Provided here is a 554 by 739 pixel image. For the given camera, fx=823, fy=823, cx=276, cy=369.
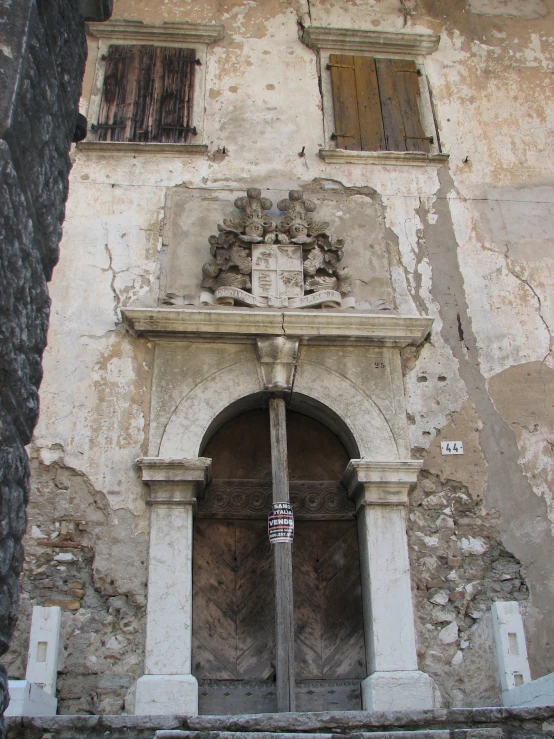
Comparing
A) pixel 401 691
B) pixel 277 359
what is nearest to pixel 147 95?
pixel 277 359

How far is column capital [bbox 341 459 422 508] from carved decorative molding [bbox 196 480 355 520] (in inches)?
16.7

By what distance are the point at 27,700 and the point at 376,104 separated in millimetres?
5859

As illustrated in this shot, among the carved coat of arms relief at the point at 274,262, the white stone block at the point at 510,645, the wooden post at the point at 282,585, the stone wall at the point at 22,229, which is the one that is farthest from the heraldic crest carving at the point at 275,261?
the stone wall at the point at 22,229

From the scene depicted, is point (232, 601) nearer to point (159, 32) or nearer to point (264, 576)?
point (264, 576)

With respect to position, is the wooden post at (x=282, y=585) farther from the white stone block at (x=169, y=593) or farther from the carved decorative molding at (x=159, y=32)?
the carved decorative molding at (x=159, y=32)

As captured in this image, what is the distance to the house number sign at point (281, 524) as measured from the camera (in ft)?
18.0

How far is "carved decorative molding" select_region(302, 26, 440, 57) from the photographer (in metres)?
7.94

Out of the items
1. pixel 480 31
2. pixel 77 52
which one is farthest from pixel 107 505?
pixel 480 31

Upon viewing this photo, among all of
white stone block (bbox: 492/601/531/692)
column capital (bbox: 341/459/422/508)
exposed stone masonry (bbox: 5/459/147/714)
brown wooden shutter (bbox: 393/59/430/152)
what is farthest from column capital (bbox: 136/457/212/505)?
brown wooden shutter (bbox: 393/59/430/152)

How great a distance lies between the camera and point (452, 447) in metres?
6.14

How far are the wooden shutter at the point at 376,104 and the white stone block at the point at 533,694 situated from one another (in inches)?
184

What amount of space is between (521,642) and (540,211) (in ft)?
12.2

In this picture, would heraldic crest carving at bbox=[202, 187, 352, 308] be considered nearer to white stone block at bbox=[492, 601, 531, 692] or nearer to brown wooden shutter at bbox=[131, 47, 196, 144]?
brown wooden shutter at bbox=[131, 47, 196, 144]

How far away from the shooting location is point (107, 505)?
18.8 ft
